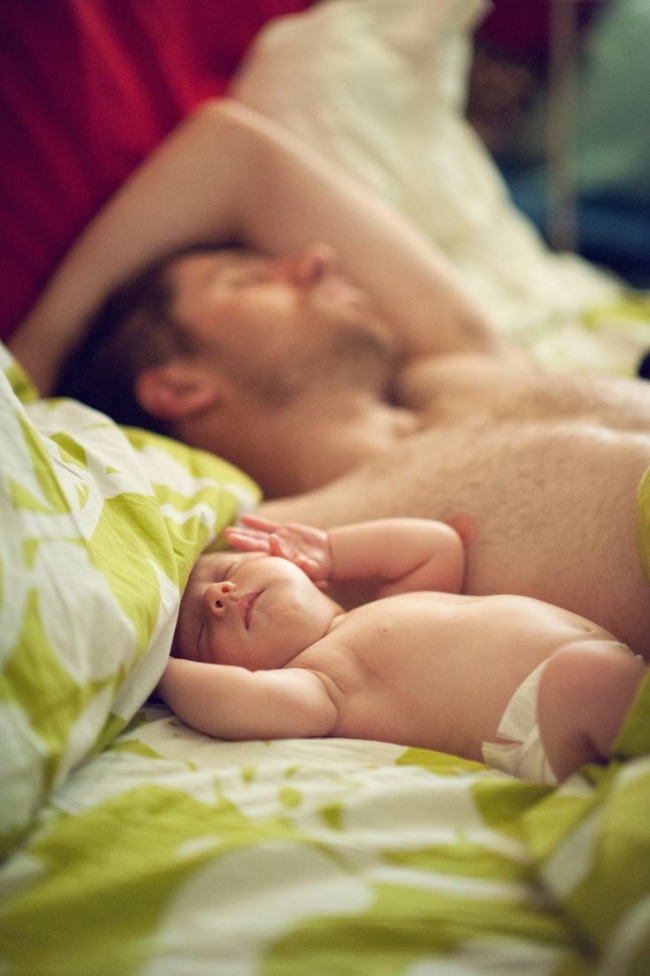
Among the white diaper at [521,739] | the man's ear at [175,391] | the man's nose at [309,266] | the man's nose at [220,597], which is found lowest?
the white diaper at [521,739]

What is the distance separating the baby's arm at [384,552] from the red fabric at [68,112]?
60 centimetres

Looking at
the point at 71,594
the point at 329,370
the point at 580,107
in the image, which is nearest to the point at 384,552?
the point at 71,594

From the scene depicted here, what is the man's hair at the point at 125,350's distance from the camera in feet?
4.41

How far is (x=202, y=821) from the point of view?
64 centimetres

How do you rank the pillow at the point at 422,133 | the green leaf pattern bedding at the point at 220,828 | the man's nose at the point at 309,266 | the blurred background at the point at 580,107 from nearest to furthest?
the green leaf pattern bedding at the point at 220,828, the man's nose at the point at 309,266, the pillow at the point at 422,133, the blurred background at the point at 580,107

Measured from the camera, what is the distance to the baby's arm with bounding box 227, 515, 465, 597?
95cm

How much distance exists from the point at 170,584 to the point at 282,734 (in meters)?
0.16

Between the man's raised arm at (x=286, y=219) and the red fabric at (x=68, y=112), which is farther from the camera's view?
the man's raised arm at (x=286, y=219)

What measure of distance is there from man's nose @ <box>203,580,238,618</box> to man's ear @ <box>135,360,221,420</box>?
534 millimetres

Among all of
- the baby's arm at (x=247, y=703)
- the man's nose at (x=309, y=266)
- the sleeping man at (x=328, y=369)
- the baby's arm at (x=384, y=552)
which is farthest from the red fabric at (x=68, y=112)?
the baby's arm at (x=247, y=703)

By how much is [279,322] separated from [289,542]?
53 cm

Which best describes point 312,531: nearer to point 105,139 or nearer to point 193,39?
point 105,139

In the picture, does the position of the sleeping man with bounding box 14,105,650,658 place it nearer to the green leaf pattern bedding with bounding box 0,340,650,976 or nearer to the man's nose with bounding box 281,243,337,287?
the man's nose with bounding box 281,243,337,287

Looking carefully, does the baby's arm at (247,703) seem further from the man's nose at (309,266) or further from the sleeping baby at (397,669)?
the man's nose at (309,266)
